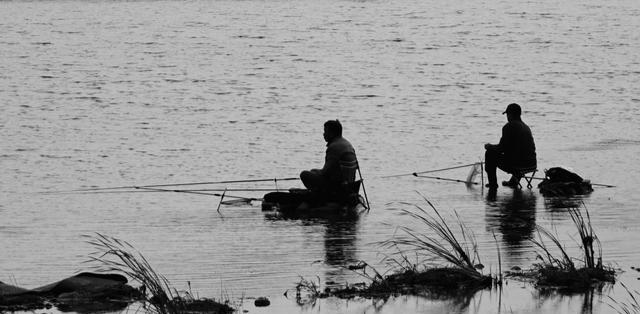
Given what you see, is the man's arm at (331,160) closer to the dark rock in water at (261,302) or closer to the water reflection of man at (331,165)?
the water reflection of man at (331,165)

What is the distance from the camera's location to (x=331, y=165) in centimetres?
1510

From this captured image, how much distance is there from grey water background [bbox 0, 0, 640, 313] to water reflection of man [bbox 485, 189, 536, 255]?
0.05 m

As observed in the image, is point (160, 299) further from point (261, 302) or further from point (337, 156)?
point (337, 156)

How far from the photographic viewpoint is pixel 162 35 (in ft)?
207

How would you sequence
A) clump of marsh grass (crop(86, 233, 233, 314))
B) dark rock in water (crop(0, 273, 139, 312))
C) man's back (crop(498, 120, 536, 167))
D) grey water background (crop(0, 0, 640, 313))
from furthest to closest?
man's back (crop(498, 120, 536, 167)) → grey water background (crop(0, 0, 640, 313)) → dark rock in water (crop(0, 273, 139, 312)) → clump of marsh grass (crop(86, 233, 233, 314))

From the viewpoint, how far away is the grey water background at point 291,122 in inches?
491

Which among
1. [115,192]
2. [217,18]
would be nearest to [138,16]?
[217,18]

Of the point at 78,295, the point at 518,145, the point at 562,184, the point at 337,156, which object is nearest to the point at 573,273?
the point at 78,295

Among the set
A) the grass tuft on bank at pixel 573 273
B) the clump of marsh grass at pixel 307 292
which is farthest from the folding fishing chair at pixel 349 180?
the grass tuft on bank at pixel 573 273

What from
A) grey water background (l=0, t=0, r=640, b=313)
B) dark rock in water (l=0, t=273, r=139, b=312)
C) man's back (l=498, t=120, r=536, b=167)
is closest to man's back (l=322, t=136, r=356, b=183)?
grey water background (l=0, t=0, r=640, b=313)

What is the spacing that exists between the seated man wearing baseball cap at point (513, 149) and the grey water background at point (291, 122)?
40 cm

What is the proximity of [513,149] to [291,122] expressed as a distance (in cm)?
1676

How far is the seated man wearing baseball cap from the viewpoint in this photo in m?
17.2

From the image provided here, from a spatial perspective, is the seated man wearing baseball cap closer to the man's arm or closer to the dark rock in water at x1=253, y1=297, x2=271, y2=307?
the man's arm
